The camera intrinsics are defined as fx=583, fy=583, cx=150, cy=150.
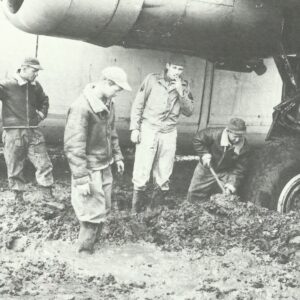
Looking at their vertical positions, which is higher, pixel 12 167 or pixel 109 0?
pixel 109 0

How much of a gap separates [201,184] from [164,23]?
81.6 inches

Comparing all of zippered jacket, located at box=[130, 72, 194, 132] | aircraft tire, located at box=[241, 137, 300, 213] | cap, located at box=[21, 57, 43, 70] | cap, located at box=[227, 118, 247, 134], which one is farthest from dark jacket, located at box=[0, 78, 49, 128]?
aircraft tire, located at box=[241, 137, 300, 213]

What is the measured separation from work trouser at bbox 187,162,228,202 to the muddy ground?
677mm

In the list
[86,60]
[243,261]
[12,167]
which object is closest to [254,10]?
[86,60]

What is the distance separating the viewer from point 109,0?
17.2 feet

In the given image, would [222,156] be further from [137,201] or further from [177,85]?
[137,201]

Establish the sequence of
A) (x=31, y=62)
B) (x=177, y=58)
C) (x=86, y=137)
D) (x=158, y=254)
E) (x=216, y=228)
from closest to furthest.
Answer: (x=86, y=137) → (x=158, y=254) → (x=216, y=228) → (x=31, y=62) → (x=177, y=58)

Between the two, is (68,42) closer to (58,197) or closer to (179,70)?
(179,70)

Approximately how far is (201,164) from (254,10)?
186 centimetres

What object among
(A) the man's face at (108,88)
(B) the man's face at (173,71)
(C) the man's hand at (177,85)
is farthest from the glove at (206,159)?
(A) the man's face at (108,88)

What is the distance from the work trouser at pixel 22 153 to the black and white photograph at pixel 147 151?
0.01 metres

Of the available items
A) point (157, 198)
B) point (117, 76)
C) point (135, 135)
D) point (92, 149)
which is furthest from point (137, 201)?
point (117, 76)

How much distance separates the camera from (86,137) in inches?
190

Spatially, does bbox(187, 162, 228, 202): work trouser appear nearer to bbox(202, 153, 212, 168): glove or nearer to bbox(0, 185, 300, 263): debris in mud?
bbox(202, 153, 212, 168): glove
